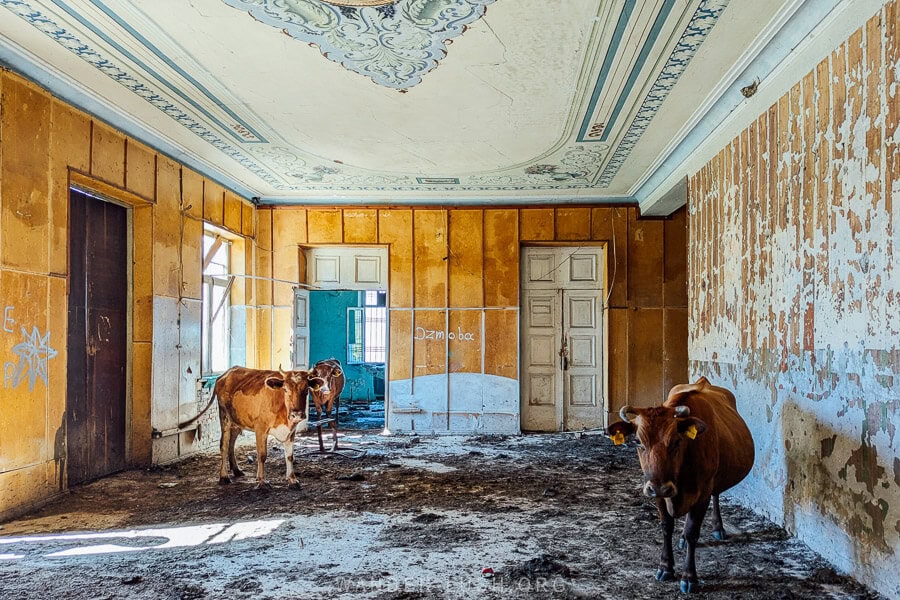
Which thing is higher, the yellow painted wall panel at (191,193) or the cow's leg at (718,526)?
the yellow painted wall panel at (191,193)

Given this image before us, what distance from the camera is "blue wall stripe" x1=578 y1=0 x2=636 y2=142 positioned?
422 cm

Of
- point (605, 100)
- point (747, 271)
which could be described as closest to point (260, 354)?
point (605, 100)

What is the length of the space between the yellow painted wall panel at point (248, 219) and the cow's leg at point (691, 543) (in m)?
8.17

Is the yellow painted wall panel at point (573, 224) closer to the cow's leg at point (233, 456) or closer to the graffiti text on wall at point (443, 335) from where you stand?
the graffiti text on wall at point (443, 335)

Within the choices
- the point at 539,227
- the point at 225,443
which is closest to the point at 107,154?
the point at 225,443

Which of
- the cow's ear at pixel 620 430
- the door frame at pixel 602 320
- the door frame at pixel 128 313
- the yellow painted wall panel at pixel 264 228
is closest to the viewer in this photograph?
the cow's ear at pixel 620 430

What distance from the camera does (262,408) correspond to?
6090 mm

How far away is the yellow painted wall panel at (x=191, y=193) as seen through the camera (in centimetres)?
779

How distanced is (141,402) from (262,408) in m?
1.95

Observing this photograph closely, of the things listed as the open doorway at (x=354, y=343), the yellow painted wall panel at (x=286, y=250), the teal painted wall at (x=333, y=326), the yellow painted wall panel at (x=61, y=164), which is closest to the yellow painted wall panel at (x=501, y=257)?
the open doorway at (x=354, y=343)

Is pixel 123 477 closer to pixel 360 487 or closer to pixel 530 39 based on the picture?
pixel 360 487

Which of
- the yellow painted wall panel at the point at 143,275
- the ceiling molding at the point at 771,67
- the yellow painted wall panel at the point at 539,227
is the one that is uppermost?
the ceiling molding at the point at 771,67

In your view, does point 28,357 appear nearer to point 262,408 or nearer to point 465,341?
point 262,408

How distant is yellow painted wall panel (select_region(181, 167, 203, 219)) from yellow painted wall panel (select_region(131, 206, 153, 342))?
72 cm
